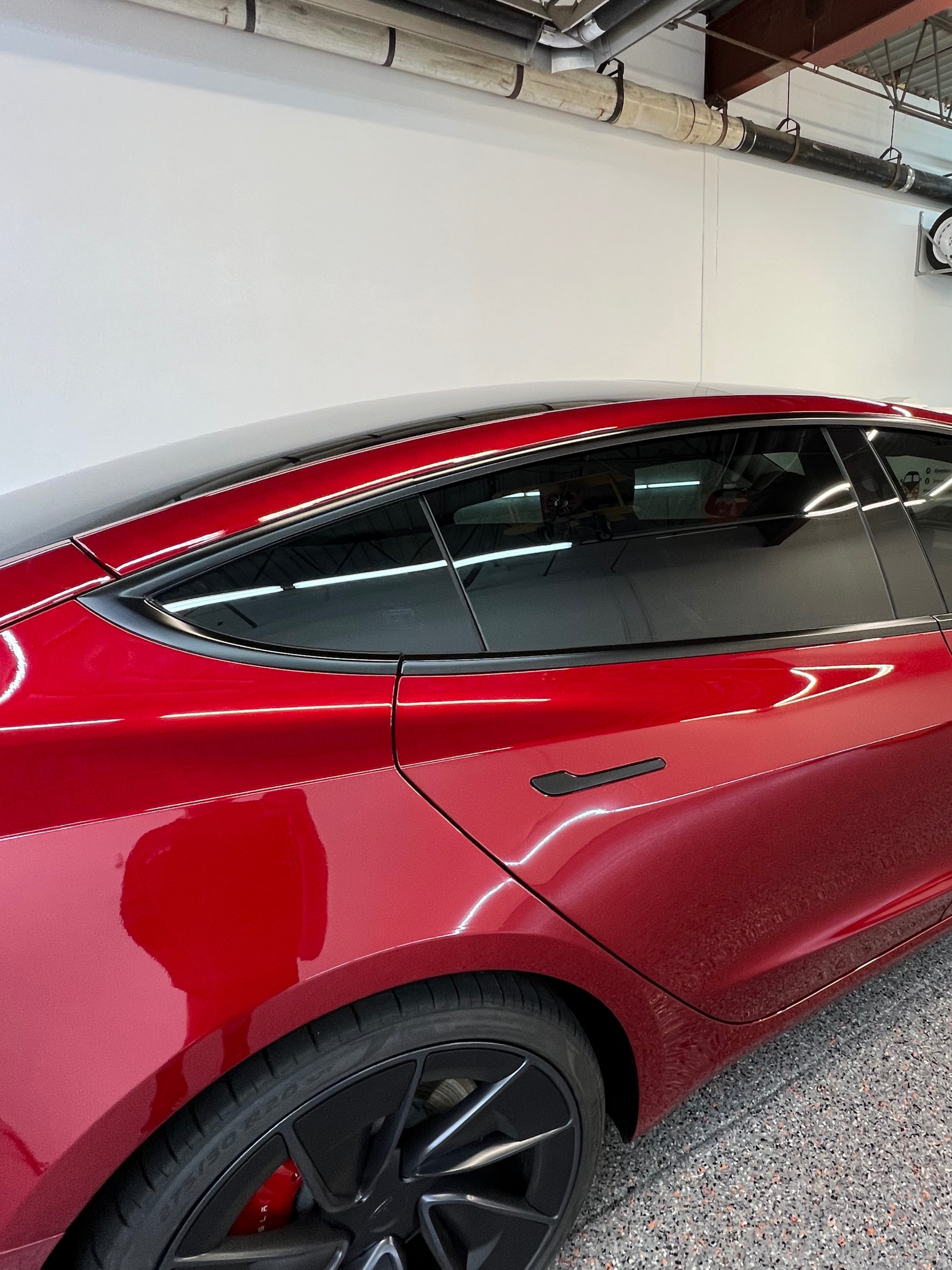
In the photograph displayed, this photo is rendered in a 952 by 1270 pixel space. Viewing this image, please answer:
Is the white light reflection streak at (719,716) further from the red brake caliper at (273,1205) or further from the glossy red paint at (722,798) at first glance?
the red brake caliper at (273,1205)

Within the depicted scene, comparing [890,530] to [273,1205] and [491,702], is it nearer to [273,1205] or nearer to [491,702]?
[491,702]

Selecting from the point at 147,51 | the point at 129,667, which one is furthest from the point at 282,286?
the point at 129,667

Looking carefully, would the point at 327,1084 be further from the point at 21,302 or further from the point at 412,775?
the point at 21,302

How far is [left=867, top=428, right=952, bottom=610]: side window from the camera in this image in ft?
4.47

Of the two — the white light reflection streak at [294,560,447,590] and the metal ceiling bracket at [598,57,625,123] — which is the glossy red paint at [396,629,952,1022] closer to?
the white light reflection streak at [294,560,447,590]

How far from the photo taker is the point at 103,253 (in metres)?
2.63

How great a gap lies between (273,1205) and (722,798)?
700mm

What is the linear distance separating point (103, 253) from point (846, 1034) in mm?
3138

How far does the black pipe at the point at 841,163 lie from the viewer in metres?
3.98

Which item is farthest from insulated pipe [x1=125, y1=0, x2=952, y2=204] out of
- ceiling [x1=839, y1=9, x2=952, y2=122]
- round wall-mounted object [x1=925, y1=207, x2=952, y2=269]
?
round wall-mounted object [x1=925, y1=207, x2=952, y2=269]

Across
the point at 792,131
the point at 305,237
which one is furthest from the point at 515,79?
the point at 792,131

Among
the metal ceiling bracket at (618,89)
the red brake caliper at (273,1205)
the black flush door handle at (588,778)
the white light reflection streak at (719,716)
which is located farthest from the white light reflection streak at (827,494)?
the metal ceiling bracket at (618,89)

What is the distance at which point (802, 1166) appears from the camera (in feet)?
4.14

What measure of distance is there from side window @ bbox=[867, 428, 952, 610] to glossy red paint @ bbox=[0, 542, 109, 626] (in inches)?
49.7
